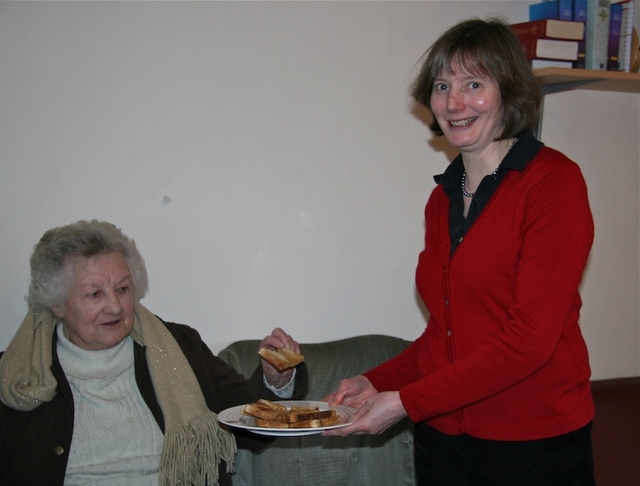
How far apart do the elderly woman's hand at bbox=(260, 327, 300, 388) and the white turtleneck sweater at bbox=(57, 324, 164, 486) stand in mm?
366

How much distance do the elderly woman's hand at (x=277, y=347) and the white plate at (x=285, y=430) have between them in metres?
0.12

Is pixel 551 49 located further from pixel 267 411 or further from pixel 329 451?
pixel 267 411

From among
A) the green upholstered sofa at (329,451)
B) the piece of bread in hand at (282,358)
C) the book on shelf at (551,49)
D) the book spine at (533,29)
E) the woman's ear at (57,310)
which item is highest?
the book spine at (533,29)

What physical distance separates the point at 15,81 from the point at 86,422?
44.6 inches

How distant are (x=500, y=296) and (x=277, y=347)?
707 millimetres

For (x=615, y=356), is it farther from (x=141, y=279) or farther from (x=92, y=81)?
(x=92, y=81)

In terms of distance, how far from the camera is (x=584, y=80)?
9.55ft

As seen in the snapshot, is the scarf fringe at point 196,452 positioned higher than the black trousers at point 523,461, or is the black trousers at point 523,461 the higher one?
the black trousers at point 523,461

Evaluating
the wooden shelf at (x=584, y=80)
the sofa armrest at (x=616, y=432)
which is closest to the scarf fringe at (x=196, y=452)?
the sofa armrest at (x=616, y=432)

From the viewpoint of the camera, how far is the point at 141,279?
7.67 feet

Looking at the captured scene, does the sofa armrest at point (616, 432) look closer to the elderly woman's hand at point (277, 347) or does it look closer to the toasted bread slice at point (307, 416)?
the elderly woman's hand at point (277, 347)

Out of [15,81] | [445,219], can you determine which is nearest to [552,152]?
[445,219]

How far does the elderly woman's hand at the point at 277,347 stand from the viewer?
211 centimetres

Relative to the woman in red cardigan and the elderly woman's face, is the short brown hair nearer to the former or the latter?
the woman in red cardigan
